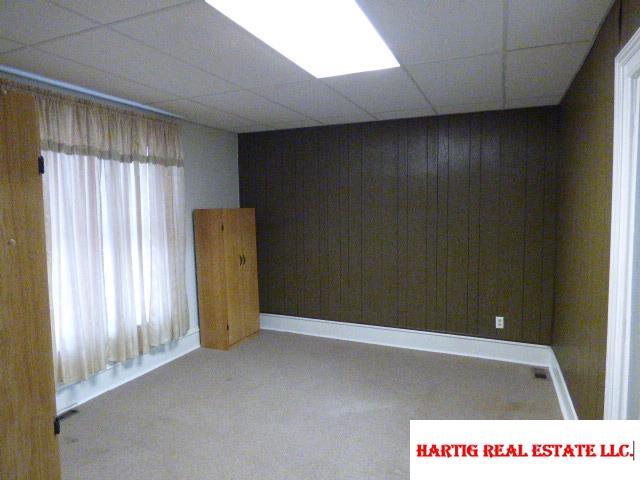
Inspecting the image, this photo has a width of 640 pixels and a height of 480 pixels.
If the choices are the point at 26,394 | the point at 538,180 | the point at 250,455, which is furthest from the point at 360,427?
the point at 538,180

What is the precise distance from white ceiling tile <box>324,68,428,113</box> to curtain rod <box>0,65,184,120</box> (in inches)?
64.8

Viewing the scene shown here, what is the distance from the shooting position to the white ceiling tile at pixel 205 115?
3.26m

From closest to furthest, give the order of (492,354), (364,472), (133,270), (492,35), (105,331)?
(492,35) → (364,472) → (105,331) → (133,270) → (492,354)

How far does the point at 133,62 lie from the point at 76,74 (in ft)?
1.62

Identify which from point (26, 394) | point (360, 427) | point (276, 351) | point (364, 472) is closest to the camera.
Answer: point (26, 394)

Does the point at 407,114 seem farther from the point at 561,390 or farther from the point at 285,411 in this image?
the point at 285,411

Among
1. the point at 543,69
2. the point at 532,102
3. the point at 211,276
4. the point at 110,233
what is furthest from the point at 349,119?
the point at 110,233

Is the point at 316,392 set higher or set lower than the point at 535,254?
lower

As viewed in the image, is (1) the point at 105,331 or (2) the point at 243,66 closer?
(2) the point at 243,66

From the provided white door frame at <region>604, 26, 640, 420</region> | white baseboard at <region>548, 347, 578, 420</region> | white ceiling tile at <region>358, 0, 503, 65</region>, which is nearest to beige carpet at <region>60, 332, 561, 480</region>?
white baseboard at <region>548, 347, 578, 420</region>

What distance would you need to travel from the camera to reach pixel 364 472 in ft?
7.09

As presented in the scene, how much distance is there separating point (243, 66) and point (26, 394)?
1.90 metres

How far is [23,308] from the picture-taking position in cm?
142

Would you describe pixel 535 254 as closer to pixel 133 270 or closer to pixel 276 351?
pixel 276 351
